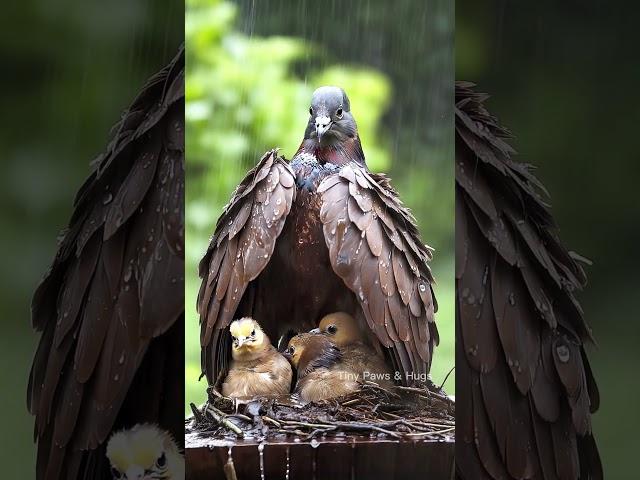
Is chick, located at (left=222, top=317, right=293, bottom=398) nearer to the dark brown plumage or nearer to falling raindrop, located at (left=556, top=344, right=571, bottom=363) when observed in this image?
the dark brown plumage

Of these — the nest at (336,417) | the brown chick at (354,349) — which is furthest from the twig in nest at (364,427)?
the brown chick at (354,349)

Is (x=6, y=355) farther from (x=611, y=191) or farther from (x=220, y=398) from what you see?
(x=611, y=191)

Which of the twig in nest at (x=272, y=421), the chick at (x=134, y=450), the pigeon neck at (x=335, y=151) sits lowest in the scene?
the chick at (x=134, y=450)

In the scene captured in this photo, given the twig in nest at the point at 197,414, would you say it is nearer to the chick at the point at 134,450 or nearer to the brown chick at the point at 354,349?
the chick at the point at 134,450

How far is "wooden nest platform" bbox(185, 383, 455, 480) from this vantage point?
2.00 m

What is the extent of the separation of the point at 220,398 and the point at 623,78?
4.72 feet

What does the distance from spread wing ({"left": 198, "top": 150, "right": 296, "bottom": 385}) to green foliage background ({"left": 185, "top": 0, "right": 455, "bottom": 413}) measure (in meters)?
0.03

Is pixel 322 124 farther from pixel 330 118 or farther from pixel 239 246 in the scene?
pixel 239 246

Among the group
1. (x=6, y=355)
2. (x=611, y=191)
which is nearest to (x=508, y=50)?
(x=611, y=191)

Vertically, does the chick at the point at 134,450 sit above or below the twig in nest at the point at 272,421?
below

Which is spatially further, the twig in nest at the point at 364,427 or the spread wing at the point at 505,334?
the spread wing at the point at 505,334

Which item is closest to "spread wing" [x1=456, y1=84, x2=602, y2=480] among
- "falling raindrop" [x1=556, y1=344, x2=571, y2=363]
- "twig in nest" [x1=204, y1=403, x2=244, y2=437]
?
"falling raindrop" [x1=556, y1=344, x2=571, y2=363]

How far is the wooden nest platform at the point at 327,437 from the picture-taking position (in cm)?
200

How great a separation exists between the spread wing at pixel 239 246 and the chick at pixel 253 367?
3 cm
